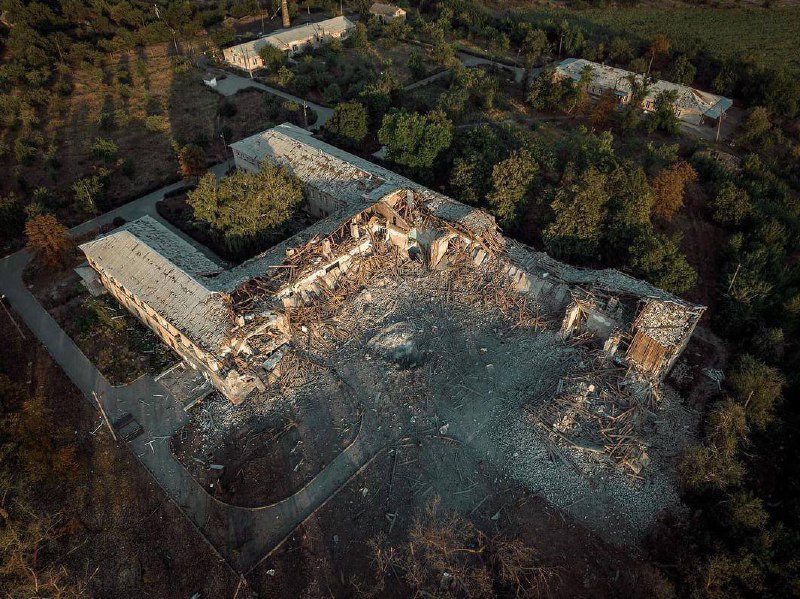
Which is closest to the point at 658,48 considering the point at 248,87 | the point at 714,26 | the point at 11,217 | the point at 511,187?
the point at 714,26

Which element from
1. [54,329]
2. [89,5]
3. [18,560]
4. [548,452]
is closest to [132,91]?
[89,5]

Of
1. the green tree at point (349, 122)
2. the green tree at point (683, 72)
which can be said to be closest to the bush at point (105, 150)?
the green tree at point (349, 122)

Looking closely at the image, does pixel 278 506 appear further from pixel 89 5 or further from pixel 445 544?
pixel 89 5

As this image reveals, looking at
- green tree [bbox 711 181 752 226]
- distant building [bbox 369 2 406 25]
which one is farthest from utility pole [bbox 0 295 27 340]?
distant building [bbox 369 2 406 25]

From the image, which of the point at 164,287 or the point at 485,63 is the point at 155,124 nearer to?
the point at 164,287

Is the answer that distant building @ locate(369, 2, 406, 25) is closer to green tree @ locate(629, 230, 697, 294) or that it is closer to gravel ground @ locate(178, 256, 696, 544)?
gravel ground @ locate(178, 256, 696, 544)

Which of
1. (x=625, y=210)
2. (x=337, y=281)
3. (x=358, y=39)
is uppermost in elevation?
(x=358, y=39)

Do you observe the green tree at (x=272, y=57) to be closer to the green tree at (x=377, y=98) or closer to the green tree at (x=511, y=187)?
the green tree at (x=377, y=98)
